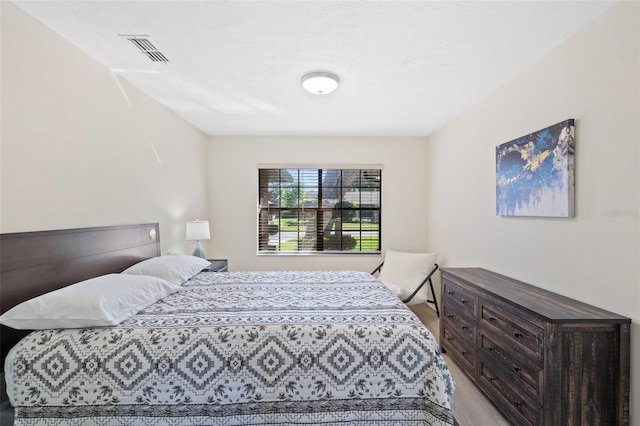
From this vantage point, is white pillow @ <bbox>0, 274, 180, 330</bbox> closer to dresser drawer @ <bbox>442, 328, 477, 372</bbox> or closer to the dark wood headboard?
the dark wood headboard

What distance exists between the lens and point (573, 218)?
181 centimetres

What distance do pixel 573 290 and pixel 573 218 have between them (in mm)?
462

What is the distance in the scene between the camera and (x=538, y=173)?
206cm

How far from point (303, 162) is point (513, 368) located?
3.43m

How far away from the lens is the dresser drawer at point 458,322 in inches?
89.4

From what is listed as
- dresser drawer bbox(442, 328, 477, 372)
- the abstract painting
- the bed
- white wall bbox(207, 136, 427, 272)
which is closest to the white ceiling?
the abstract painting

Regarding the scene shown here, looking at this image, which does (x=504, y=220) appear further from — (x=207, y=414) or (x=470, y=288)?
(x=207, y=414)

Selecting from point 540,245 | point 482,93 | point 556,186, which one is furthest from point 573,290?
point 482,93

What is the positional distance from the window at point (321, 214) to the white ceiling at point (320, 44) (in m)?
1.58

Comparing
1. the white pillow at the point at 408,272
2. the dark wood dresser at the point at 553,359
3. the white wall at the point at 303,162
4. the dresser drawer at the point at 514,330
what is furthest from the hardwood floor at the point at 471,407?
the white wall at the point at 303,162

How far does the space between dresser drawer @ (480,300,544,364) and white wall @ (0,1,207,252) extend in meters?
3.03

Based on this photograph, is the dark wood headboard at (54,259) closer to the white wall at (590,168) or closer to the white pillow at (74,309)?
the white pillow at (74,309)

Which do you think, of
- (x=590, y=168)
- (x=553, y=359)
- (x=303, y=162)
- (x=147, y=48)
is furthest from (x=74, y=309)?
(x=303, y=162)

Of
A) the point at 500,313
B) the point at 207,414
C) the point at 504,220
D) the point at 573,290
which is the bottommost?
the point at 207,414
